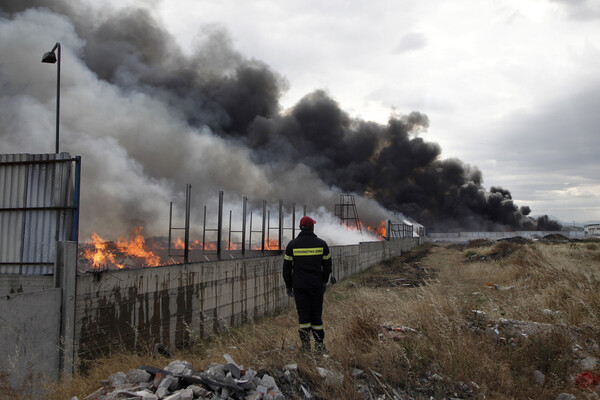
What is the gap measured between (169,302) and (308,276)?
2.67 meters

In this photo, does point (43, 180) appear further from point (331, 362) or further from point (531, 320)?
point (531, 320)

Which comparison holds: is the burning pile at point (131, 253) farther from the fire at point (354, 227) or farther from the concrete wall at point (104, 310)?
the fire at point (354, 227)

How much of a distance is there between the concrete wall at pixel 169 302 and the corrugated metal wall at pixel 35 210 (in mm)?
812

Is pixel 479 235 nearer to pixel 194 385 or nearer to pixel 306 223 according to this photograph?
pixel 306 223

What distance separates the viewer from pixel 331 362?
4188mm

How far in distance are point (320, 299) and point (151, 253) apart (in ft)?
35.4

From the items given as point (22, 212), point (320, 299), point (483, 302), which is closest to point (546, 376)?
point (320, 299)

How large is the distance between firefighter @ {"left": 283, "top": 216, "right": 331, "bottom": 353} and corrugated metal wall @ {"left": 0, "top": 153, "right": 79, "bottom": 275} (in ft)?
9.55

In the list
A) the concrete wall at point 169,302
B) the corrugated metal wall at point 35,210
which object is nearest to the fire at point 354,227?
the concrete wall at point 169,302

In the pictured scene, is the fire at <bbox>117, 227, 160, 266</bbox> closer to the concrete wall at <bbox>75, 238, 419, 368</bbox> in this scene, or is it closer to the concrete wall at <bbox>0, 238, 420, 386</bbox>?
the concrete wall at <bbox>75, 238, 419, 368</bbox>

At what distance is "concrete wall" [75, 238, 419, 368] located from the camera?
5.24m

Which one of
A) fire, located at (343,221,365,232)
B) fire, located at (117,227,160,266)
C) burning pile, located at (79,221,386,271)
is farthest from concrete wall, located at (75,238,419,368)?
fire, located at (343,221,365,232)

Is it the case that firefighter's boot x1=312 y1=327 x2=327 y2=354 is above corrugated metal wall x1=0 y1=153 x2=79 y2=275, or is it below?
below

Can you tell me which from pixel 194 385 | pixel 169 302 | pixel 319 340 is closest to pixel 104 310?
pixel 169 302
